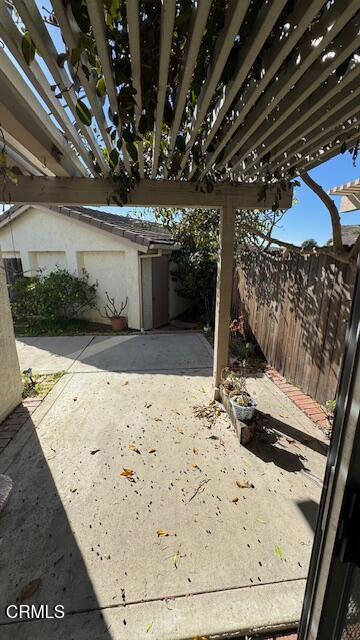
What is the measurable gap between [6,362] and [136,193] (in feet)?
9.46

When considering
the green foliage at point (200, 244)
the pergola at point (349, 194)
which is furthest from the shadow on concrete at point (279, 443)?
the green foliage at point (200, 244)

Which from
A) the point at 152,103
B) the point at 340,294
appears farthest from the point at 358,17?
the point at 340,294

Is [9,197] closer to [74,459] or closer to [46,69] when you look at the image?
[46,69]

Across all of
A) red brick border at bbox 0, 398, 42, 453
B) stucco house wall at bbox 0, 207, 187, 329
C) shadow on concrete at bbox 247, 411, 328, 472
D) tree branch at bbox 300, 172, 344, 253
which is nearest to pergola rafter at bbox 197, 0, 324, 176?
tree branch at bbox 300, 172, 344, 253

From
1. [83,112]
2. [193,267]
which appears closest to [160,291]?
[193,267]

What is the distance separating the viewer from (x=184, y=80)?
1.51m

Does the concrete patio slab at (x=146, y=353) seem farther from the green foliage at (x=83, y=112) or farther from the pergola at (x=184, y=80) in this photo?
the green foliage at (x=83, y=112)

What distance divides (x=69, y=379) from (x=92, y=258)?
5048 mm

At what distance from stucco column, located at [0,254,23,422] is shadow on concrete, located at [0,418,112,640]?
124cm

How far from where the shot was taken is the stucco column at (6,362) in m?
3.80

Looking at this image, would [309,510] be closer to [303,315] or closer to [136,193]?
[303,315]

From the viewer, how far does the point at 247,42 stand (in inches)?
51.8

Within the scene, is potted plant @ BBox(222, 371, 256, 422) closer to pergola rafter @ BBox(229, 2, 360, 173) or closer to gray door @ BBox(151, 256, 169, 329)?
pergola rafter @ BBox(229, 2, 360, 173)

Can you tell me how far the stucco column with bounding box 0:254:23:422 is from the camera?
380 centimetres
